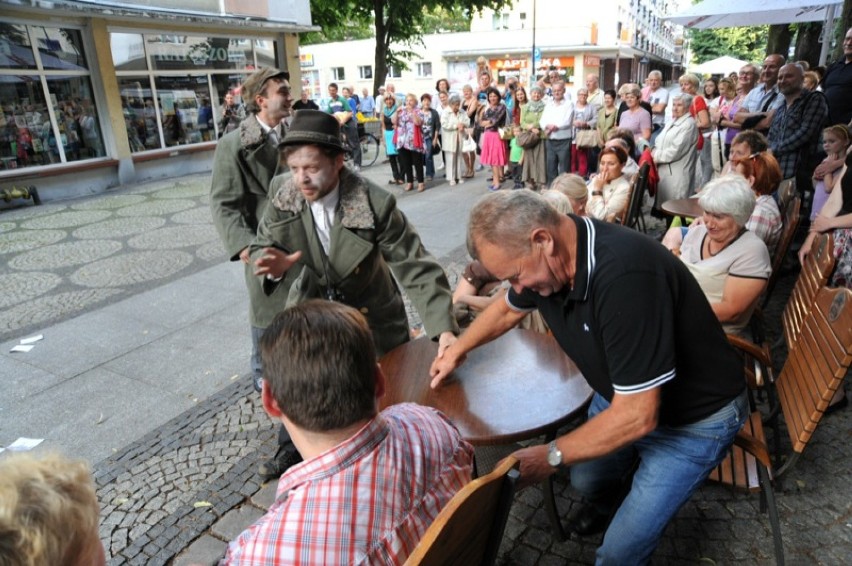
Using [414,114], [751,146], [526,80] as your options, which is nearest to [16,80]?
[414,114]

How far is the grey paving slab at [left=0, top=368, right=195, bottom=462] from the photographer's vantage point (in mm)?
3369

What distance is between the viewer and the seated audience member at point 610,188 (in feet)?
16.8

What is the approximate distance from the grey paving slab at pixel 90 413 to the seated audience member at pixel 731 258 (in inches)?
128

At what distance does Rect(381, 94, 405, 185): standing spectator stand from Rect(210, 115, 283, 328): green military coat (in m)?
7.38

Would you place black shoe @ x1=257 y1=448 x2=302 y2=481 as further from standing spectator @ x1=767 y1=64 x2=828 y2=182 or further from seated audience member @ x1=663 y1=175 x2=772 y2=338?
standing spectator @ x1=767 y1=64 x2=828 y2=182

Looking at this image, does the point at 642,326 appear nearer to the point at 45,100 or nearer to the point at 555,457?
the point at 555,457

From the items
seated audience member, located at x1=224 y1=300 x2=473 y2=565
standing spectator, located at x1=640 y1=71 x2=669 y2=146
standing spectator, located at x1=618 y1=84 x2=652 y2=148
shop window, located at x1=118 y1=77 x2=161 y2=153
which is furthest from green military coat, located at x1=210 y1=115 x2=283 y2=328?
shop window, located at x1=118 y1=77 x2=161 y2=153

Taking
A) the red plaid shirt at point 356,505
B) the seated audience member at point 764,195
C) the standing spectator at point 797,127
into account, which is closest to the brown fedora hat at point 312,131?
the red plaid shirt at point 356,505

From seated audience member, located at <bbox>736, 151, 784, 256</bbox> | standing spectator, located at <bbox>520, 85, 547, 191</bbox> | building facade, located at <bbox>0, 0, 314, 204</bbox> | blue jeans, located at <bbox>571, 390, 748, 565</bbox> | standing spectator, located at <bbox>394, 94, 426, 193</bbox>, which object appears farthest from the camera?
building facade, located at <bbox>0, 0, 314, 204</bbox>

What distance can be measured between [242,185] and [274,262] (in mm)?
890

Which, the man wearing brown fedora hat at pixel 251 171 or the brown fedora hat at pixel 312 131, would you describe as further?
the man wearing brown fedora hat at pixel 251 171

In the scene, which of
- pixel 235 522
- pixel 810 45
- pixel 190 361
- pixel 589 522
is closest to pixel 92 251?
pixel 190 361

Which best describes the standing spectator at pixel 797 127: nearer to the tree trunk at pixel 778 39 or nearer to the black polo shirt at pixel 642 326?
the black polo shirt at pixel 642 326

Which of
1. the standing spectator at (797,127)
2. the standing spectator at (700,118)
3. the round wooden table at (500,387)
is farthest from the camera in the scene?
the standing spectator at (700,118)
